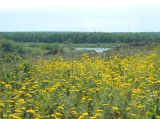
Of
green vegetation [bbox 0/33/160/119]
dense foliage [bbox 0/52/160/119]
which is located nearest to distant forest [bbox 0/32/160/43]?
green vegetation [bbox 0/33/160/119]

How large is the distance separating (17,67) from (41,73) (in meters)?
0.97

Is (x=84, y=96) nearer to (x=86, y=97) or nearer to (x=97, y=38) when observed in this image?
(x=86, y=97)

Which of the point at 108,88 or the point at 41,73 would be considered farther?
the point at 41,73

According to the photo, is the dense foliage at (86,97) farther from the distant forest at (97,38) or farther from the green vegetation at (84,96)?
the distant forest at (97,38)

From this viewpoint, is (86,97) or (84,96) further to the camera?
(84,96)

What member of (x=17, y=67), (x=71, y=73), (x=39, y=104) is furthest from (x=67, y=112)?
(x=17, y=67)

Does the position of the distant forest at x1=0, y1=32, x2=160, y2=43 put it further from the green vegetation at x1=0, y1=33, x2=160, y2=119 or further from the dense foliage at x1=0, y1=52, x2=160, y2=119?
the dense foliage at x1=0, y1=52, x2=160, y2=119

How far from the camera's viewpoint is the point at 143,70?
766 centimetres

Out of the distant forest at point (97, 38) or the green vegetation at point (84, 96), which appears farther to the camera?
the distant forest at point (97, 38)

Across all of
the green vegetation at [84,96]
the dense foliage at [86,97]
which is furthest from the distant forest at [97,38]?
the dense foliage at [86,97]

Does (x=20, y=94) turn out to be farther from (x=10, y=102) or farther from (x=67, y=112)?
(x=67, y=112)

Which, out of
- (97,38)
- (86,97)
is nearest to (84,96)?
(86,97)

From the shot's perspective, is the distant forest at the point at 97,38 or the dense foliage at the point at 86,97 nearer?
the dense foliage at the point at 86,97

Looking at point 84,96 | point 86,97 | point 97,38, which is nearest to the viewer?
point 86,97
